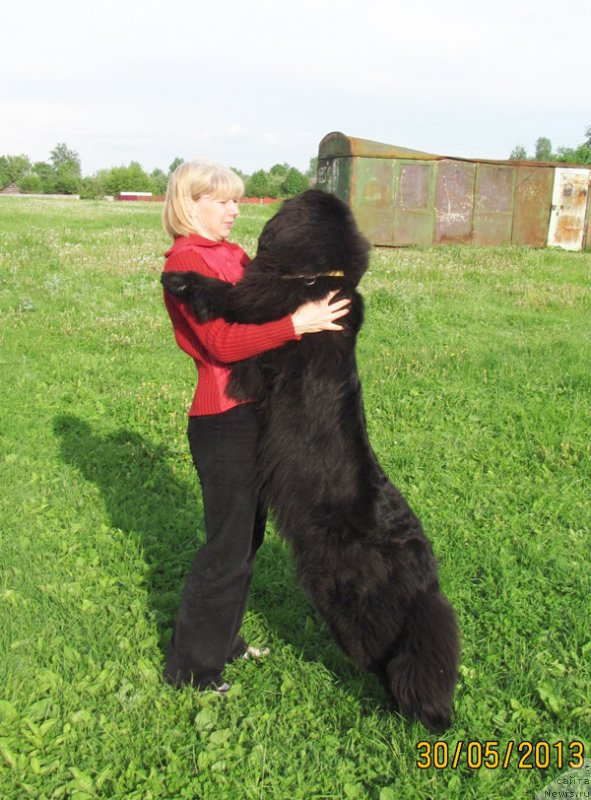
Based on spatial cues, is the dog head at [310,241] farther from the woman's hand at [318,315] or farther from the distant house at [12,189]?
the distant house at [12,189]

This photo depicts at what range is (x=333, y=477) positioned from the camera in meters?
2.80

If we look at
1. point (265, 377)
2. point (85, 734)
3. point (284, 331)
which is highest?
point (284, 331)

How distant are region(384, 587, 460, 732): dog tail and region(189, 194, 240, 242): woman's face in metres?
1.68

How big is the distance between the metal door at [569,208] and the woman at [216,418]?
15.4 meters

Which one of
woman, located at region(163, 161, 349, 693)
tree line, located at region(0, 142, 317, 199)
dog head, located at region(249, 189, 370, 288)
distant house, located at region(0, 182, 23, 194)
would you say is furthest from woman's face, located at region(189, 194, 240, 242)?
distant house, located at region(0, 182, 23, 194)

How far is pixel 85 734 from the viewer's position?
9.52 feet

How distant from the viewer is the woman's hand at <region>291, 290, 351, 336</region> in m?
2.70

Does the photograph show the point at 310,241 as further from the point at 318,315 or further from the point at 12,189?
the point at 12,189

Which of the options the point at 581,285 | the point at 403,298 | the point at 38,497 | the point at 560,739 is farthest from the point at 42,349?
the point at 581,285

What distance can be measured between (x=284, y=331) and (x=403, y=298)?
285 inches

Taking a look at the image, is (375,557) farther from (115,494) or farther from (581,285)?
(581,285)
